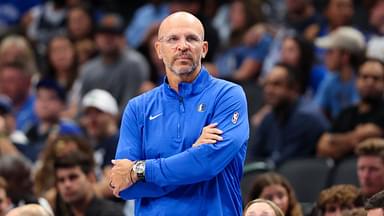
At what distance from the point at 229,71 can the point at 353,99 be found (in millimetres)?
2207

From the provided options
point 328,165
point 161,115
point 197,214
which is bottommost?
point 328,165

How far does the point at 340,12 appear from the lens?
11.7m

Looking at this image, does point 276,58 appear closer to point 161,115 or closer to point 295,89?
point 295,89

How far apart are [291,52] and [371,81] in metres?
1.68

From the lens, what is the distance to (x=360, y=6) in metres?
12.6

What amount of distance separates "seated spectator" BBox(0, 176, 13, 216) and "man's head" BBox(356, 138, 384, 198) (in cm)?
252

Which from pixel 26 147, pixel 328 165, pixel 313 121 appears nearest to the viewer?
pixel 328 165

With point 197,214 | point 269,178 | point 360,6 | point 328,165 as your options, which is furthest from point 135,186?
point 360,6

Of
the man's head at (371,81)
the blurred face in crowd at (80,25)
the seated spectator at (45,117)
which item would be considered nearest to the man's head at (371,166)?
the man's head at (371,81)

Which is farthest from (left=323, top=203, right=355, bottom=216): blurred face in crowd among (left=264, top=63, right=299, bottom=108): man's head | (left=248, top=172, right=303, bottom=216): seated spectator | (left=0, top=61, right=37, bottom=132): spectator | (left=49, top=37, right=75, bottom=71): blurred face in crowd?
(left=49, top=37, right=75, bottom=71): blurred face in crowd

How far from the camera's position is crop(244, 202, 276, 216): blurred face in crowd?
6.07 metres

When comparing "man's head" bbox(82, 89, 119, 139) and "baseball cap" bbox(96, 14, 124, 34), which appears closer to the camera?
"man's head" bbox(82, 89, 119, 139)

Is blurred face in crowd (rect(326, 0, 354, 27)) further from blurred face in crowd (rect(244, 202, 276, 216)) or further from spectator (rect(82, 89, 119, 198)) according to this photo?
blurred face in crowd (rect(244, 202, 276, 216))

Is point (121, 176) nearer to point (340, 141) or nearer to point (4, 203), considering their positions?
point (4, 203)
